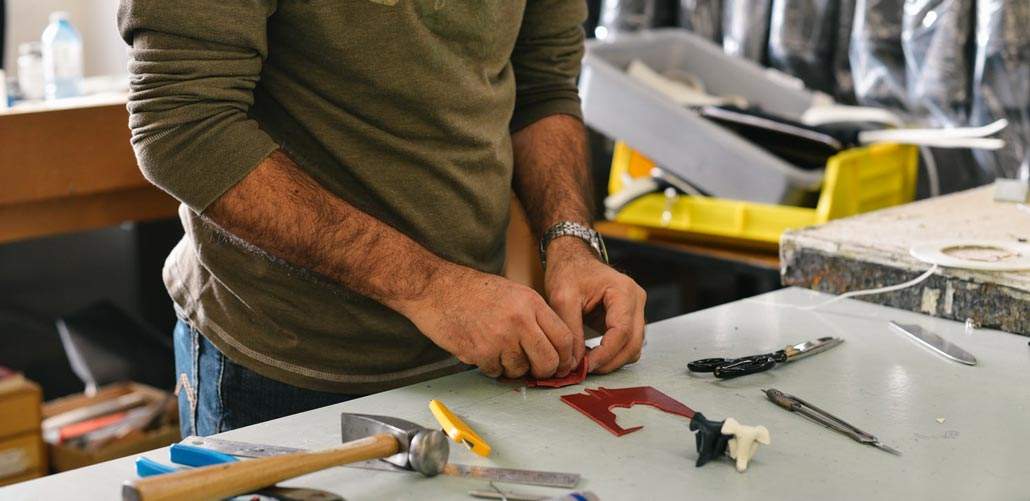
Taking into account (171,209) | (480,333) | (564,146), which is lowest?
(171,209)

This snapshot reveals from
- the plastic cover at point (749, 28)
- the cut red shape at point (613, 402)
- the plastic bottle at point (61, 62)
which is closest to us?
the cut red shape at point (613, 402)

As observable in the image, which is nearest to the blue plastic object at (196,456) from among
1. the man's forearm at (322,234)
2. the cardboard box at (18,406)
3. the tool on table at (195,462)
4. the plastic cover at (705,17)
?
the tool on table at (195,462)

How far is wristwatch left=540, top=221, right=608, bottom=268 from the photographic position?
1281mm

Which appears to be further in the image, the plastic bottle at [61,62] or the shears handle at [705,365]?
the plastic bottle at [61,62]

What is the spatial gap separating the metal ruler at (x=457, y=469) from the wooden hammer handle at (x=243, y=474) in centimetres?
3

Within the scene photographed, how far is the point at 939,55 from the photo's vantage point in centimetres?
231

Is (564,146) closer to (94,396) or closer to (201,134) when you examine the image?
(201,134)

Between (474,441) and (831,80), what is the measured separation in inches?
75.7

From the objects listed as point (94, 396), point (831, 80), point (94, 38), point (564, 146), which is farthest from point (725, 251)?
point (94, 38)

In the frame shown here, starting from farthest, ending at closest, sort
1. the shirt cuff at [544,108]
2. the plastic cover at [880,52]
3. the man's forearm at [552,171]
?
the plastic cover at [880,52] → the shirt cuff at [544,108] → the man's forearm at [552,171]

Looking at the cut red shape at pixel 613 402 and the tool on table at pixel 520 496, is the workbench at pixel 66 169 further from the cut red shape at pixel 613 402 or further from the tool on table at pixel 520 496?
the tool on table at pixel 520 496

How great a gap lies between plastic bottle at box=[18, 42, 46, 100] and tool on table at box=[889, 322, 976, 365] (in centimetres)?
197

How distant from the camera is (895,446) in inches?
36.5

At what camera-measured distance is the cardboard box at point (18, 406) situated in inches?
85.0
